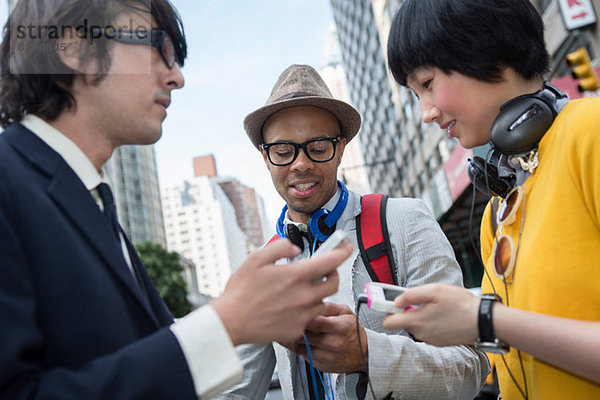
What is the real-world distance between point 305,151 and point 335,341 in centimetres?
147

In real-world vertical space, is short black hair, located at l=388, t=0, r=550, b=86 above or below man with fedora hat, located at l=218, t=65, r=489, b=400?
above

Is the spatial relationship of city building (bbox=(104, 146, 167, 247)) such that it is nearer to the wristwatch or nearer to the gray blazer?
the gray blazer

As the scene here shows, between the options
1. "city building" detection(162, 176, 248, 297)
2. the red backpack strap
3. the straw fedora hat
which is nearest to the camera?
the red backpack strap

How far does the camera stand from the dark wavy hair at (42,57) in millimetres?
1772

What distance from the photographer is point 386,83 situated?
4150 cm

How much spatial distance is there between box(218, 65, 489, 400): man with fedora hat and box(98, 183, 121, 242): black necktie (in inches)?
34.7

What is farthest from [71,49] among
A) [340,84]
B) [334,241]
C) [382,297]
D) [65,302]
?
[340,84]

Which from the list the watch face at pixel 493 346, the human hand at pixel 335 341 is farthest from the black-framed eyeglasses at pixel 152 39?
the watch face at pixel 493 346

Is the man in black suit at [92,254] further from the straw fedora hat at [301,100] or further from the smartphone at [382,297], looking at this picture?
the straw fedora hat at [301,100]

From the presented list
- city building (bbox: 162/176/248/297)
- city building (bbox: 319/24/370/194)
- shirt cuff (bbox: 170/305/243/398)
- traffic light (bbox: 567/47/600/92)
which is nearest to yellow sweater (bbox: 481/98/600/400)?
shirt cuff (bbox: 170/305/243/398)

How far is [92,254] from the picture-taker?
1.48 metres

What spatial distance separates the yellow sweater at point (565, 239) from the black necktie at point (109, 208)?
4.93 feet

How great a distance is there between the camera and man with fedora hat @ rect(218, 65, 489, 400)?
84.4 inches

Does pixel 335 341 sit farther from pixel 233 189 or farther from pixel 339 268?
pixel 233 189
